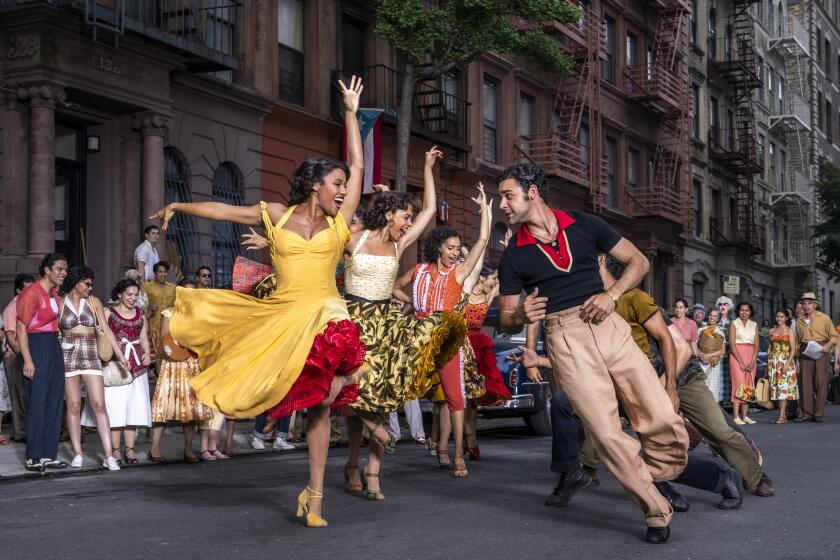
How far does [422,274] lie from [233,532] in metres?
4.06

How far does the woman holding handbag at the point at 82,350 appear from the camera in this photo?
10875 millimetres

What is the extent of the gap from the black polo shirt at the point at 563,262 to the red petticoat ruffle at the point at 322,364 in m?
0.91

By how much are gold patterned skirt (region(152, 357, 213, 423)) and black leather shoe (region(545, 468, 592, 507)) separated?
186 inches

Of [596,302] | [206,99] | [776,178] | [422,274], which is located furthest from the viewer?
[776,178]

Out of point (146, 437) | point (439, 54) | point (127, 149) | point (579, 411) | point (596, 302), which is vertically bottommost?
point (146, 437)

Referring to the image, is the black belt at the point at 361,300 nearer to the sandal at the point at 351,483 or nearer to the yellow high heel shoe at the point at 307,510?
the sandal at the point at 351,483

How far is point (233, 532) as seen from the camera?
22.0 feet

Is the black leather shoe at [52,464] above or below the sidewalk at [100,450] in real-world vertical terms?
above

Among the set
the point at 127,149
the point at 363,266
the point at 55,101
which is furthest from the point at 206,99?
the point at 363,266

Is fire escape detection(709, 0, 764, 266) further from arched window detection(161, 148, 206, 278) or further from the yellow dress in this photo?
the yellow dress

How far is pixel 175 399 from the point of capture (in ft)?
38.3

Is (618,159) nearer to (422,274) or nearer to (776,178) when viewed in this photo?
(776,178)

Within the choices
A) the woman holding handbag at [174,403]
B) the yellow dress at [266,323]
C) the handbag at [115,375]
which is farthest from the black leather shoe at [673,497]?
the handbag at [115,375]

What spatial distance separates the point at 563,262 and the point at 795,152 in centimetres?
5099
